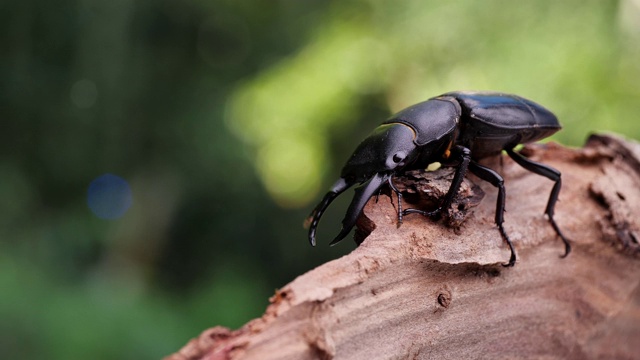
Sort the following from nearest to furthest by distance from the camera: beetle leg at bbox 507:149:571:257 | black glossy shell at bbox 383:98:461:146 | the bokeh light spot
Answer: black glossy shell at bbox 383:98:461:146 < beetle leg at bbox 507:149:571:257 < the bokeh light spot

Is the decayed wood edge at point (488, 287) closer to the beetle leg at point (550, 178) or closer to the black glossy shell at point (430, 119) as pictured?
the beetle leg at point (550, 178)

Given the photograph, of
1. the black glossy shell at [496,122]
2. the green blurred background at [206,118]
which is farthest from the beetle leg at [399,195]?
the green blurred background at [206,118]

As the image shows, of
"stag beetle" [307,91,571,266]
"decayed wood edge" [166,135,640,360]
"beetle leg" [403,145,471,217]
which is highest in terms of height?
"stag beetle" [307,91,571,266]

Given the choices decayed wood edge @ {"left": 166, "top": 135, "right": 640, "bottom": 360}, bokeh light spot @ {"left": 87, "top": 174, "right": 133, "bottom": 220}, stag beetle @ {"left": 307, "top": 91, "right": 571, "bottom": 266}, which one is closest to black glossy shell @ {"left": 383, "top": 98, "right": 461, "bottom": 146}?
stag beetle @ {"left": 307, "top": 91, "right": 571, "bottom": 266}

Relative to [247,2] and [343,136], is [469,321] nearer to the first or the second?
[343,136]

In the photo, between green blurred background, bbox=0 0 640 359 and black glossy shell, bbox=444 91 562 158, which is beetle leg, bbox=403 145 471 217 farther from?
green blurred background, bbox=0 0 640 359

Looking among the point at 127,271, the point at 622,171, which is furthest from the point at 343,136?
the point at 622,171
